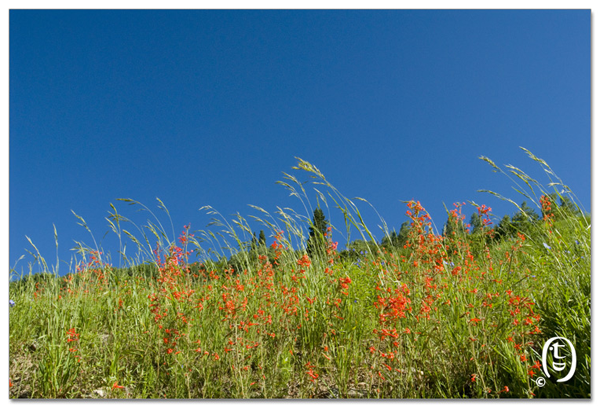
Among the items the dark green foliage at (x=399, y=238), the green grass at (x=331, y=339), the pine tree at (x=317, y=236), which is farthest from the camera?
the dark green foliage at (x=399, y=238)

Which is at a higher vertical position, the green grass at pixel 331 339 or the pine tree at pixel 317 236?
the pine tree at pixel 317 236

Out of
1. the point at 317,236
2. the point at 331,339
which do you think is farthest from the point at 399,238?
the point at 331,339

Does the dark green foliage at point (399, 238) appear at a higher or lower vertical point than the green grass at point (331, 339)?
higher

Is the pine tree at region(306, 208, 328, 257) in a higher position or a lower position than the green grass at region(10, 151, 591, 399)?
higher

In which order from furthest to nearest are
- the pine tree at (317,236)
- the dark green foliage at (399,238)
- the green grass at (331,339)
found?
the dark green foliage at (399,238) → the pine tree at (317,236) → the green grass at (331,339)

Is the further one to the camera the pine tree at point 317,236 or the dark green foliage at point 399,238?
the dark green foliage at point 399,238

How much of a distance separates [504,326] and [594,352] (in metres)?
0.45

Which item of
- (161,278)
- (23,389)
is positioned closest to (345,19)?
(161,278)

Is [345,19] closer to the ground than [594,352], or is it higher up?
higher up

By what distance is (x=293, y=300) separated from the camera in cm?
240

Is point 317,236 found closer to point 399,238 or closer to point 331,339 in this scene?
point 399,238

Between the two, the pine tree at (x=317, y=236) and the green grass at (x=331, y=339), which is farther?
the pine tree at (x=317, y=236)
